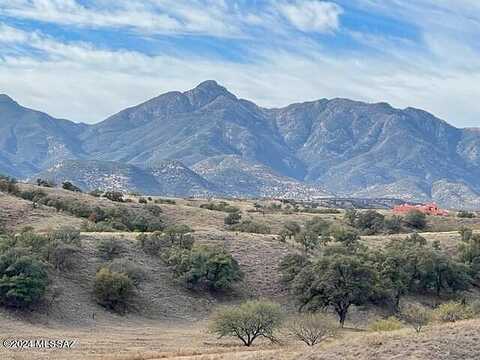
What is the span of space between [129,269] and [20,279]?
11437 mm

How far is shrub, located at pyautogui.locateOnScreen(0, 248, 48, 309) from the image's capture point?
55125 millimetres

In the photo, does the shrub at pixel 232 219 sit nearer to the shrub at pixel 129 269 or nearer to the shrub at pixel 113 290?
the shrub at pixel 129 269

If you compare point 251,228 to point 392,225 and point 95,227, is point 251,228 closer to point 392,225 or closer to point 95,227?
point 95,227

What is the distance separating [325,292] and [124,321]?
18.7 m

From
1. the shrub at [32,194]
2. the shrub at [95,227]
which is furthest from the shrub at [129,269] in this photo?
the shrub at [32,194]

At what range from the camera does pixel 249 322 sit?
49.9 metres

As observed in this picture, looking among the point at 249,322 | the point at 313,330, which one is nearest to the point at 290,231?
the point at 249,322

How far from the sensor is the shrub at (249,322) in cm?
4994

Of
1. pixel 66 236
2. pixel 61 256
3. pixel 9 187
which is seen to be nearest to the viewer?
pixel 61 256

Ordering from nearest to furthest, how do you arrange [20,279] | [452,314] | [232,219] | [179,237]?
[452,314] < [20,279] < [179,237] < [232,219]

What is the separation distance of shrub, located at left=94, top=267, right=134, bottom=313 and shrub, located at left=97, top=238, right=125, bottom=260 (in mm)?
6708

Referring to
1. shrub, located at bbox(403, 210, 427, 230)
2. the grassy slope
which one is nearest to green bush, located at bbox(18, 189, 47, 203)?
the grassy slope

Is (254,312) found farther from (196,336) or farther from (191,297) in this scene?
(191,297)

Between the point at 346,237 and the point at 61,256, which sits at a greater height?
the point at 346,237
